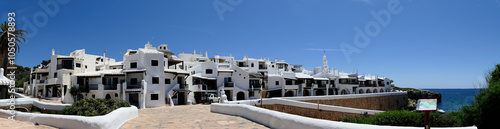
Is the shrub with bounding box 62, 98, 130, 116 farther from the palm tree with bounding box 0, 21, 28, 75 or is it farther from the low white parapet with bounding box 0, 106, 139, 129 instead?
the palm tree with bounding box 0, 21, 28, 75

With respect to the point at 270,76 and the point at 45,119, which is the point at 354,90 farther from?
the point at 45,119

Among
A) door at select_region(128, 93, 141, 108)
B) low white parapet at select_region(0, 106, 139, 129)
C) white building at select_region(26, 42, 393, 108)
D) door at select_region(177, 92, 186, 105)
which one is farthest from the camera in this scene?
door at select_region(177, 92, 186, 105)

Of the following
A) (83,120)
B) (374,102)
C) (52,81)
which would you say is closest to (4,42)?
(52,81)

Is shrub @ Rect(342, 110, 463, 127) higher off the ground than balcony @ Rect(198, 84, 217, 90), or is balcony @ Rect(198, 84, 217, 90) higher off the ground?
balcony @ Rect(198, 84, 217, 90)

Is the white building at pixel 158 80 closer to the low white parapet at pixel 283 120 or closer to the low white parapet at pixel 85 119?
the low white parapet at pixel 283 120

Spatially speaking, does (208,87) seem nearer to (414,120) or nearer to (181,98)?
(181,98)

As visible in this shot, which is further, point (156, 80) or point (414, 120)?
point (156, 80)

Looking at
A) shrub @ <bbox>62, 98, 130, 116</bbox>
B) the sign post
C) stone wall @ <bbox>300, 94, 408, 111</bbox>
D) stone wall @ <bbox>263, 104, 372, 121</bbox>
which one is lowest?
stone wall @ <bbox>300, 94, 408, 111</bbox>

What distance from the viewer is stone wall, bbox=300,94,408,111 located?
129 ft

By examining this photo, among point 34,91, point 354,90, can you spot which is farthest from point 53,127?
point 354,90

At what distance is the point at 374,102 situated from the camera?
46.8m

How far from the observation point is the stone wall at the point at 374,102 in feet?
129

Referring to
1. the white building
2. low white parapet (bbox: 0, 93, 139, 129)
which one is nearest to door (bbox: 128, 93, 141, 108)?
the white building

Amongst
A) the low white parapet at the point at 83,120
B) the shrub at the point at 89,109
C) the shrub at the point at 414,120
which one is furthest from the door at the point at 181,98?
the shrub at the point at 414,120
